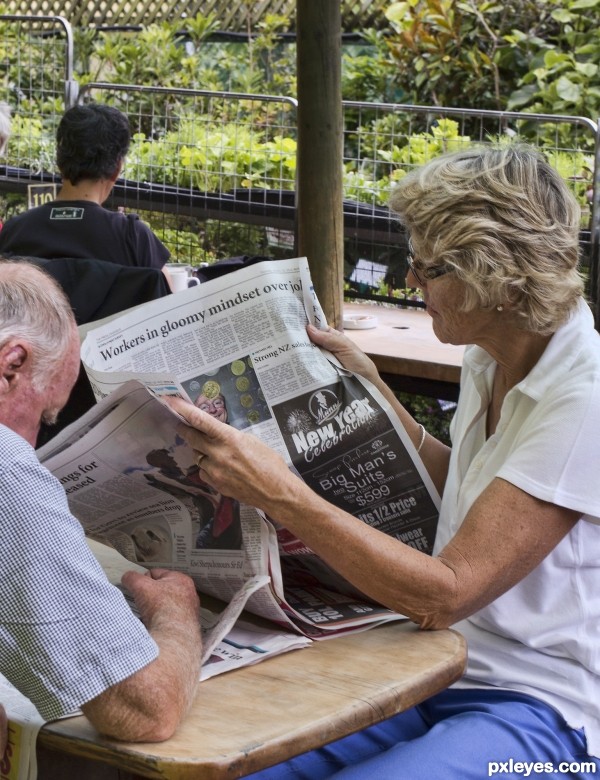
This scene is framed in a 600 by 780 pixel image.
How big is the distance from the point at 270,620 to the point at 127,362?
0.39m

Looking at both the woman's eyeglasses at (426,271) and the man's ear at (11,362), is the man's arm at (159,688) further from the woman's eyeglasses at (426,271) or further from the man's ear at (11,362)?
the woman's eyeglasses at (426,271)

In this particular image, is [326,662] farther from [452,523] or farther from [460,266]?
[460,266]

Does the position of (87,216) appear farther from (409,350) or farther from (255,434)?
(255,434)

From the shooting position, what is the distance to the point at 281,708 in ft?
3.72

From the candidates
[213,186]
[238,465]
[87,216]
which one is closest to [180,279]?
[87,216]

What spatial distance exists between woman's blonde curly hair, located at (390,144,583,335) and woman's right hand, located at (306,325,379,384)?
0.62ft

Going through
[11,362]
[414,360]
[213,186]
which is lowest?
[414,360]

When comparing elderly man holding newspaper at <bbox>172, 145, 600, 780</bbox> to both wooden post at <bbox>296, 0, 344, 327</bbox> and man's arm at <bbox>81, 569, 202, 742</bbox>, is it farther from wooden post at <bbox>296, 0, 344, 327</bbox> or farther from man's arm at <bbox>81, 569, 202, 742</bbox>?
wooden post at <bbox>296, 0, 344, 327</bbox>

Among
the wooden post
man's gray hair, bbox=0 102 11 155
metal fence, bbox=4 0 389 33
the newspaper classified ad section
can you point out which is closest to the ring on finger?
the newspaper classified ad section

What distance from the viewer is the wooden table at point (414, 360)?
3.13 meters

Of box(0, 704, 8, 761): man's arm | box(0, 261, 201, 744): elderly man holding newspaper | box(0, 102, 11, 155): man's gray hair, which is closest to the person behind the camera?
box(0, 261, 201, 744): elderly man holding newspaper

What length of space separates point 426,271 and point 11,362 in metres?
0.64

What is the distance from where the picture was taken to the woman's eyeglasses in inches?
59.3

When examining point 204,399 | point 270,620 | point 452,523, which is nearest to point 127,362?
point 204,399
